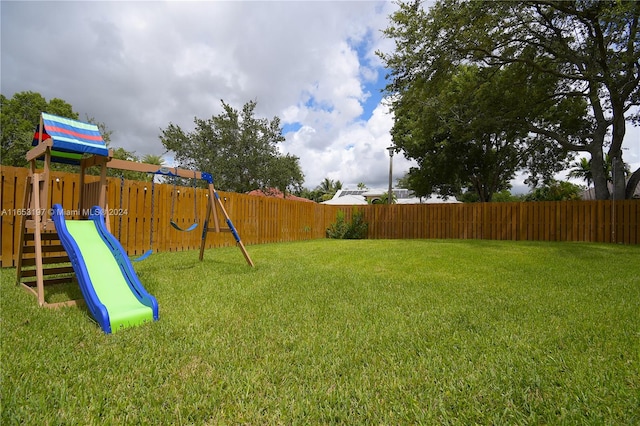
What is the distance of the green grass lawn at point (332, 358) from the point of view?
4.94 ft

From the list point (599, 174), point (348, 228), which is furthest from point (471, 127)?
point (348, 228)

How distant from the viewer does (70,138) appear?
378 cm

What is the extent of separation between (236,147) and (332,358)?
66.3ft

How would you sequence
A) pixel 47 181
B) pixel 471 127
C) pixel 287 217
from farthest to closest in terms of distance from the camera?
pixel 471 127 → pixel 287 217 → pixel 47 181

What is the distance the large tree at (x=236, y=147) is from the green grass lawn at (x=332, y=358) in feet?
55.9

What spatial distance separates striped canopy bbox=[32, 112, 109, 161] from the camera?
140 inches

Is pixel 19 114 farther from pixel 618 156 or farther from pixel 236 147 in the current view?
pixel 618 156

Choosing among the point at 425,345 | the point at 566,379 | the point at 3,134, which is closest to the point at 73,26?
the point at 425,345

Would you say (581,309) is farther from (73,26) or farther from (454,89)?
(454,89)

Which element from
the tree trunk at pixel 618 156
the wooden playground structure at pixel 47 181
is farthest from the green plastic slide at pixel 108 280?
the tree trunk at pixel 618 156

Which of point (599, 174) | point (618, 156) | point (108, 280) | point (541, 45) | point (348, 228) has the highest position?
point (541, 45)

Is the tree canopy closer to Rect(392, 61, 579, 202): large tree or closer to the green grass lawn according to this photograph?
the green grass lawn

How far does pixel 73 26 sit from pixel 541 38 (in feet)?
44.0

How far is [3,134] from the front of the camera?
2056 cm
